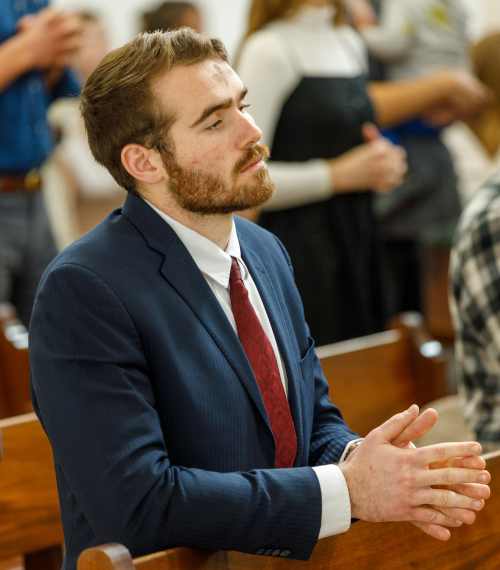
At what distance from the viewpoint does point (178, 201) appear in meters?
1.02

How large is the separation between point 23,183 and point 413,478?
1.42 metres

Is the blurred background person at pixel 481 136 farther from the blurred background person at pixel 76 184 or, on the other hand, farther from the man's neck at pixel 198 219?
the blurred background person at pixel 76 184

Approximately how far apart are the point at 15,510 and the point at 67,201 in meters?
2.17

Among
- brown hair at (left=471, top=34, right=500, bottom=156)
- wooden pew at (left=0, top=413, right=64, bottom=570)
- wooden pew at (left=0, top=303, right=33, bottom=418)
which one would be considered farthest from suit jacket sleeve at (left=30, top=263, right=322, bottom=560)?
brown hair at (left=471, top=34, right=500, bottom=156)

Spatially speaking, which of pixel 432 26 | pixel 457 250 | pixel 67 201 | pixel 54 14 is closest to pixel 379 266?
pixel 457 250

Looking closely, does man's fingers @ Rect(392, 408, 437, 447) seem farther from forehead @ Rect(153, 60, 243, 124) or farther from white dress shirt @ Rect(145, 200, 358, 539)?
forehead @ Rect(153, 60, 243, 124)

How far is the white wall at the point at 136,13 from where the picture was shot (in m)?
3.87

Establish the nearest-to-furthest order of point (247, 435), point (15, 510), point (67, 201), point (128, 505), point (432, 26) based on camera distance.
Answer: point (128, 505), point (247, 435), point (15, 510), point (432, 26), point (67, 201)

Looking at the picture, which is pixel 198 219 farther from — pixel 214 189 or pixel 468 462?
pixel 468 462

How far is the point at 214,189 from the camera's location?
1.00 m

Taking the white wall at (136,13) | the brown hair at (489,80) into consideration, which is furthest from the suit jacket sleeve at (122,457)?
the white wall at (136,13)

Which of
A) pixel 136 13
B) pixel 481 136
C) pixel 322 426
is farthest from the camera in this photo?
pixel 136 13

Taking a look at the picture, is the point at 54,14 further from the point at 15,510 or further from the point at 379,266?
the point at 15,510

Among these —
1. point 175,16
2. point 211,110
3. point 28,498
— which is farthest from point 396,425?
point 175,16
